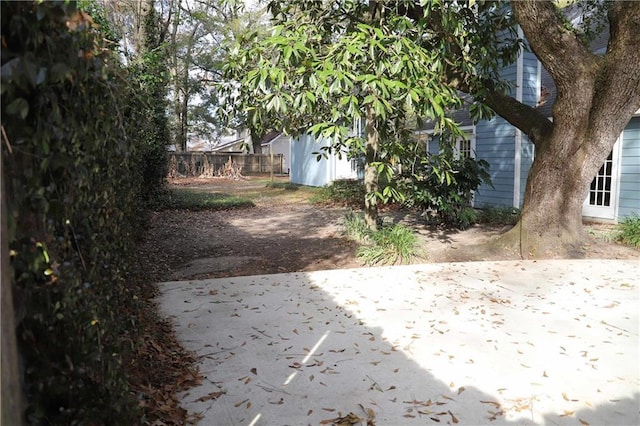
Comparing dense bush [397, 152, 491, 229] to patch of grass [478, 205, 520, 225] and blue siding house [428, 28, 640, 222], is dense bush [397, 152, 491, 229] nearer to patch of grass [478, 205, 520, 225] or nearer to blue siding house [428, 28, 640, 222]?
patch of grass [478, 205, 520, 225]

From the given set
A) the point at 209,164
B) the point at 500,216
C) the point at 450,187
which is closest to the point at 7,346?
the point at 450,187

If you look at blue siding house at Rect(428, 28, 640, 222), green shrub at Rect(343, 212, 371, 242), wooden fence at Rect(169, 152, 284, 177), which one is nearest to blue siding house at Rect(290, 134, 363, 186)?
wooden fence at Rect(169, 152, 284, 177)

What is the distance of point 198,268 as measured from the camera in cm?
666

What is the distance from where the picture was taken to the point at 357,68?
6.01 metres

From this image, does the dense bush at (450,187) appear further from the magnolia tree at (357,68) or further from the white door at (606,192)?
the white door at (606,192)

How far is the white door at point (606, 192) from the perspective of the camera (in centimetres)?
997

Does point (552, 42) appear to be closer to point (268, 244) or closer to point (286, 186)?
point (268, 244)

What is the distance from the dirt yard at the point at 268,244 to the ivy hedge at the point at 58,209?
415 centimetres

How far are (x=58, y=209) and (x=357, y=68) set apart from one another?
503cm

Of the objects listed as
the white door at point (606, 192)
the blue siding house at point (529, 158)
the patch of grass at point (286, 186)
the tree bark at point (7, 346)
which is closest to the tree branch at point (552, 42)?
the blue siding house at point (529, 158)

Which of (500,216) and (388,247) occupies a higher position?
(500,216)

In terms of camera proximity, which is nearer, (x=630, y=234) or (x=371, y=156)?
(x=630, y=234)

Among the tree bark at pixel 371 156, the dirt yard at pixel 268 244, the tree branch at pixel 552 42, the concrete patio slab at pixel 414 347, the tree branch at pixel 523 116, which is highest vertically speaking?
the tree branch at pixel 552 42

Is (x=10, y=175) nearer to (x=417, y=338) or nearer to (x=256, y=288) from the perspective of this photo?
(x=417, y=338)
